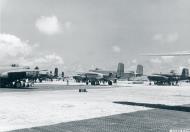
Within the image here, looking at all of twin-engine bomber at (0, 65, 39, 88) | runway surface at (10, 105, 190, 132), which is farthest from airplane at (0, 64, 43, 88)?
runway surface at (10, 105, 190, 132)

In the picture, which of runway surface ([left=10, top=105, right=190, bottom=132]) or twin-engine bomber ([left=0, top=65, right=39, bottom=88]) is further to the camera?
twin-engine bomber ([left=0, top=65, right=39, bottom=88])

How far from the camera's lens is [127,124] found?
571 inches

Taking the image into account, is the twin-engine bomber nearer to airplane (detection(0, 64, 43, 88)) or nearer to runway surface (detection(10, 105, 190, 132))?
airplane (detection(0, 64, 43, 88))

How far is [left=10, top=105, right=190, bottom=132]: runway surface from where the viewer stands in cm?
1293

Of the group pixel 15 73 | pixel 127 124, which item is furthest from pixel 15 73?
pixel 127 124

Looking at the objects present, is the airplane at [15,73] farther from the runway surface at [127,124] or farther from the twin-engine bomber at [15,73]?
the runway surface at [127,124]

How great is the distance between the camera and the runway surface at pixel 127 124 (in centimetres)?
1293

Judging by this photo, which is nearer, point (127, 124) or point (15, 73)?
point (127, 124)

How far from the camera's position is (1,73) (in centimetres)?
5084

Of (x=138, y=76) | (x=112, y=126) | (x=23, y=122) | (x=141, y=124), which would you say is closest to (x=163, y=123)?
(x=141, y=124)

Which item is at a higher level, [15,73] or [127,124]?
[15,73]

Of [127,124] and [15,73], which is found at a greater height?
[15,73]

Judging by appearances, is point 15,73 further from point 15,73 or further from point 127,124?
point 127,124

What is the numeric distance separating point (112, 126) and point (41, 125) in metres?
3.49
